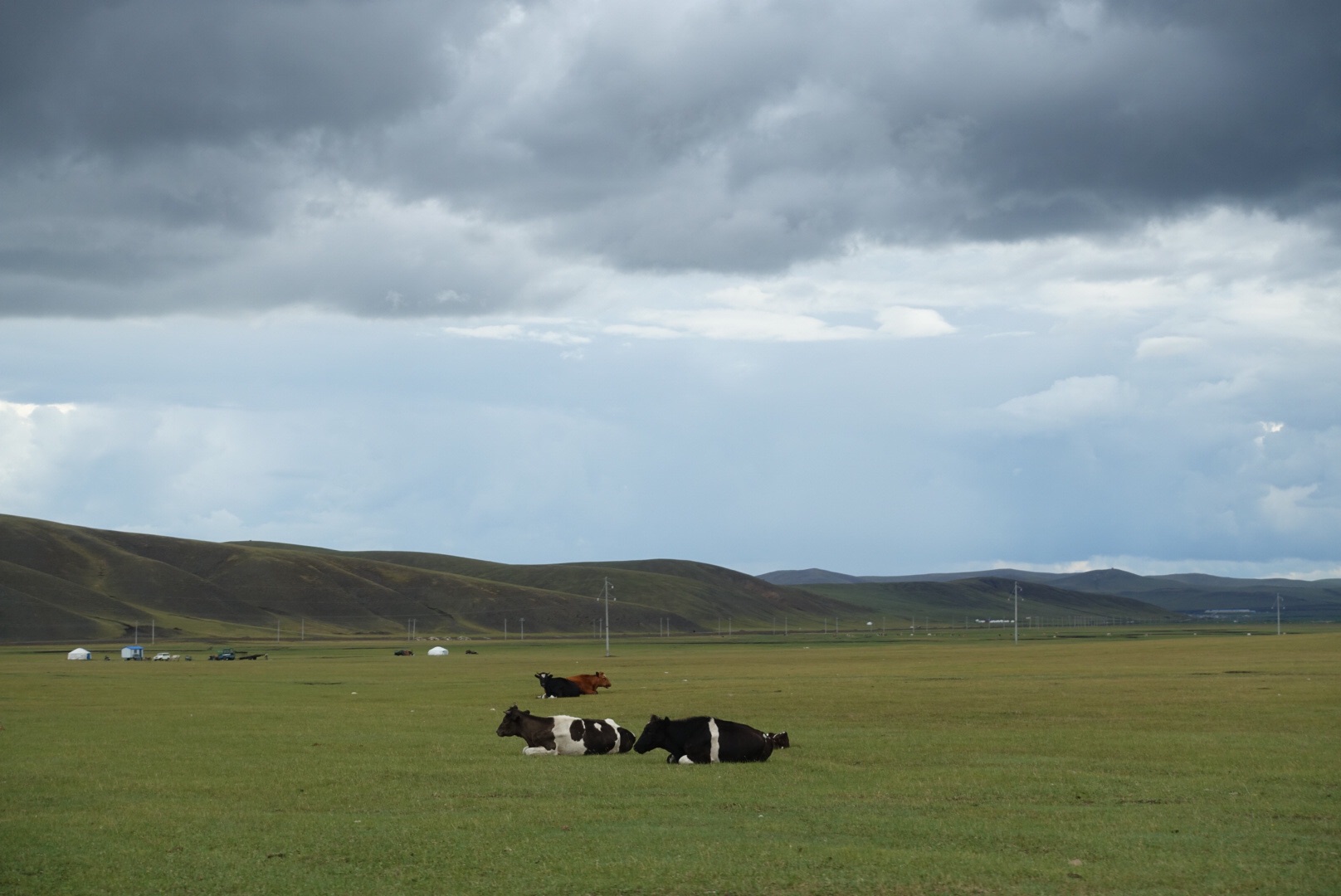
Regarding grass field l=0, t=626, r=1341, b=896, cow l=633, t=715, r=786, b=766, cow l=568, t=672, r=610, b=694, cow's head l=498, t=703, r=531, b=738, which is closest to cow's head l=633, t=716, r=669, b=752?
cow l=633, t=715, r=786, b=766

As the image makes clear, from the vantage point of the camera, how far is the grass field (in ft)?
42.1

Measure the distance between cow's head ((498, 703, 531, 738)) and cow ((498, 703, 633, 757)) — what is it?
6.8 inches

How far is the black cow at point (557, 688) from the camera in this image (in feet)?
147

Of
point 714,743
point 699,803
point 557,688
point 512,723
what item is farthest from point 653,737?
point 557,688

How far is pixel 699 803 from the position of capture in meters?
17.7

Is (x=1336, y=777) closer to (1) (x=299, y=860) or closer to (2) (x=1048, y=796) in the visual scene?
(2) (x=1048, y=796)

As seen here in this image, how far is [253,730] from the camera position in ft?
96.7

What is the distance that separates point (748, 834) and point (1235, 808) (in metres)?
6.76

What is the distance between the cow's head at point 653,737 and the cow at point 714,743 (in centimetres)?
17

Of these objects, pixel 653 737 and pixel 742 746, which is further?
pixel 653 737

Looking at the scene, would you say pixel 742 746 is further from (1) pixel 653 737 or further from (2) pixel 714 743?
(1) pixel 653 737

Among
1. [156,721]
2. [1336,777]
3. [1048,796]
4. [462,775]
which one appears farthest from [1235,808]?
[156,721]

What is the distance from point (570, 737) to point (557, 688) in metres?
20.5

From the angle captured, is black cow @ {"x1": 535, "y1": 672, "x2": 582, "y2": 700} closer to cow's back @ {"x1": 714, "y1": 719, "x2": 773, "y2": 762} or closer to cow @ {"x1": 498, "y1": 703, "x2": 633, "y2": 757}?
cow @ {"x1": 498, "y1": 703, "x2": 633, "y2": 757}
